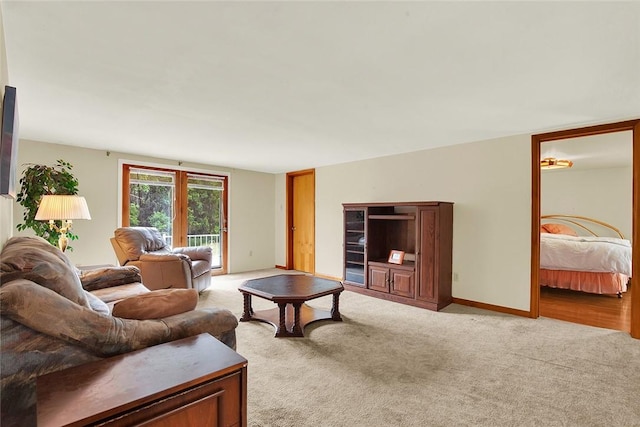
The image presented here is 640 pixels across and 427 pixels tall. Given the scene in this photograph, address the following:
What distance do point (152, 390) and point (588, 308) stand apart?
4.88 meters

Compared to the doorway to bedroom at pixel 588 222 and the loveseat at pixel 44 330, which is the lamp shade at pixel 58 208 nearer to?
the loveseat at pixel 44 330

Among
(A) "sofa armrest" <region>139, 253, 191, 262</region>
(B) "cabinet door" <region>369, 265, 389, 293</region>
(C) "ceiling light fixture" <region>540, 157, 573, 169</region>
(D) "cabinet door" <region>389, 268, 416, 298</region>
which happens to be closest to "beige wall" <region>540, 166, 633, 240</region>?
(C) "ceiling light fixture" <region>540, 157, 573, 169</region>

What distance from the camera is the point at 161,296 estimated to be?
1.49 m

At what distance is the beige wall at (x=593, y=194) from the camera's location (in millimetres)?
5699

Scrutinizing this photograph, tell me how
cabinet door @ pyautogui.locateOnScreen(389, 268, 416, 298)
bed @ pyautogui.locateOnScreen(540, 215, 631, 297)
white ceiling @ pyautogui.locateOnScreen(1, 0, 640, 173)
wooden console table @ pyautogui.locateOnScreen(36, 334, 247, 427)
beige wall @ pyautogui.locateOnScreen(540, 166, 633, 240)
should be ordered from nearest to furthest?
wooden console table @ pyautogui.locateOnScreen(36, 334, 247, 427) < white ceiling @ pyautogui.locateOnScreen(1, 0, 640, 173) < cabinet door @ pyautogui.locateOnScreen(389, 268, 416, 298) < bed @ pyautogui.locateOnScreen(540, 215, 631, 297) < beige wall @ pyautogui.locateOnScreen(540, 166, 633, 240)

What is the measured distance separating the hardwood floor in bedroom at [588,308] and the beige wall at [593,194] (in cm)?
183

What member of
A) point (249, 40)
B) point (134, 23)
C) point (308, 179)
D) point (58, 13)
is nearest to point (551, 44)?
point (249, 40)

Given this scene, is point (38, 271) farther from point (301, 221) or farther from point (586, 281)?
point (586, 281)

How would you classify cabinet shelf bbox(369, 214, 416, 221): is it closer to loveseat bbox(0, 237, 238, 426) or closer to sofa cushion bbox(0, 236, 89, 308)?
loveseat bbox(0, 237, 238, 426)

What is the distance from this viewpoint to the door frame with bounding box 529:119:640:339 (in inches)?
115

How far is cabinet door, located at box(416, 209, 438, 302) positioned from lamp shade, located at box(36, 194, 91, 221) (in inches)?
152

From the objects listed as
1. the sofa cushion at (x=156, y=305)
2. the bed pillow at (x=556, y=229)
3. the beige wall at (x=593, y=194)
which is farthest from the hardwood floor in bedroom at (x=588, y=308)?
the sofa cushion at (x=156, y=305)

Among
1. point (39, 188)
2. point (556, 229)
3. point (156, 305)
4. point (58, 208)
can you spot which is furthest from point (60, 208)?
point (556, 229)

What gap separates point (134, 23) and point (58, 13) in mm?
337
